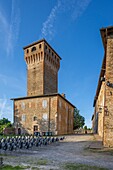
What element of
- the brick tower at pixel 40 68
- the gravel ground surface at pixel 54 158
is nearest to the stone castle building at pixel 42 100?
the brick tower at pixel 40 68

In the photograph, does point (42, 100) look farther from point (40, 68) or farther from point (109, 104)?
point (109, 104)

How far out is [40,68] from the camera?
36.4 metres

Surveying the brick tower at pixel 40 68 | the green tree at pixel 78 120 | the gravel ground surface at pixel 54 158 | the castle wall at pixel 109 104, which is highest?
the brick tower at pixel 40 68

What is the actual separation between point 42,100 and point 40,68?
32.9ft

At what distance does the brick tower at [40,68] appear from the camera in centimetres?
3597

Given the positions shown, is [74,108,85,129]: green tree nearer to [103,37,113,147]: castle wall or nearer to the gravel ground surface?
[103,37,113,147]: castle wall

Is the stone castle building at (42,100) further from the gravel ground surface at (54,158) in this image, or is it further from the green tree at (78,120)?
the gravel ground surface at (54,158)

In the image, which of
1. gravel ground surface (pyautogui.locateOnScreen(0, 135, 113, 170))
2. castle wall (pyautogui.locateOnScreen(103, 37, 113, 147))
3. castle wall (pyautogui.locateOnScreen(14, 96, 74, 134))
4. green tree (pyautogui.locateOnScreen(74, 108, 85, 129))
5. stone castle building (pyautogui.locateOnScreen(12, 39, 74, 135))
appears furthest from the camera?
green tree (pyautogui.locateOnScreen(74, 108, 85, 129))

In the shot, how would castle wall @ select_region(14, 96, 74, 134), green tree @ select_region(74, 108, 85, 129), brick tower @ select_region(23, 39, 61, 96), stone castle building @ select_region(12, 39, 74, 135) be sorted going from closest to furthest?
castle wall @ select_region(14, 96, 74, 134) < stone castle building @ select_region(12, 39, 74, 135) < brick tower @ select_region(23, 39, 61, 96) < green tree @ select_region(74, 108, 85, 129)

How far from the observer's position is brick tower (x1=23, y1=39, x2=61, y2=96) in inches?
1416

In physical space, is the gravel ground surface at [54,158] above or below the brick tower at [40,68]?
below

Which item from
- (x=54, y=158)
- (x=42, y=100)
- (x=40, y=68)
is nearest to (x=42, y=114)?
(x=42, y=100)

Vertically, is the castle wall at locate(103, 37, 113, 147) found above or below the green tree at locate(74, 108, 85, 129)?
above

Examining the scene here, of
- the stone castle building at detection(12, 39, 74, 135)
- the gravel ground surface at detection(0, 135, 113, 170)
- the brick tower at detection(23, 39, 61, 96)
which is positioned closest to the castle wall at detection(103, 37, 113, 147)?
the gravel ground surface at detection(0, 135, 113, 170)
